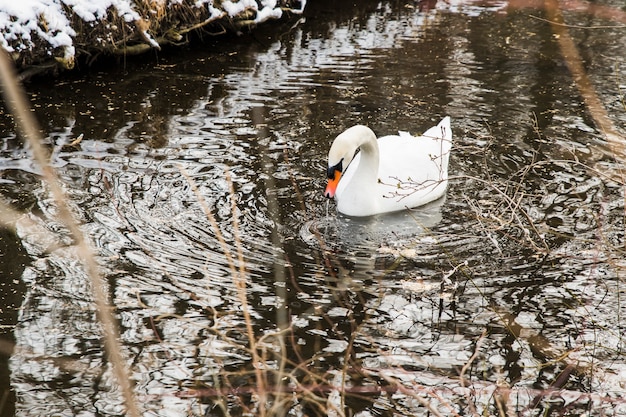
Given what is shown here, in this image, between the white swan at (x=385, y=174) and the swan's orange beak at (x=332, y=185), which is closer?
the swan's orange beak at (x=332, y=185)

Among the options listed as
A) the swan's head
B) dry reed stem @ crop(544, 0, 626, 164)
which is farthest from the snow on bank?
dry reed stem @ crop(544, 0, 626, 164)

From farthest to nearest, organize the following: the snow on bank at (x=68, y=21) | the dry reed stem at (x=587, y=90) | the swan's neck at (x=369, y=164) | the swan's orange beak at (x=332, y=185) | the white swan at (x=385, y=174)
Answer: the snow on bank at (x=68, y=21) → the dry reed stem at (x=587, y=90) → the swan's neck at (x=369, y=164) → the white swan at (x=385, y=174) → the swan's orange beak at (x=332, y=185)

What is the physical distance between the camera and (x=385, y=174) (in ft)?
22.6

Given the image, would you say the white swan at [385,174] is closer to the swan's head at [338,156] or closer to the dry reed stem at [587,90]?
the swan's head at [338,156]

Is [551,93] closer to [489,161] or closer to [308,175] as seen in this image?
[489,161]

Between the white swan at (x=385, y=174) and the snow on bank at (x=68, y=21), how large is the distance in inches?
175

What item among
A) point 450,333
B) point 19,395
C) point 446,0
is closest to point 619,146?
point 450,333

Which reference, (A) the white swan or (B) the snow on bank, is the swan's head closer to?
(A) the white swan

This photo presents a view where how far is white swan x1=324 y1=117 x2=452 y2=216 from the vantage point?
6.54 meters

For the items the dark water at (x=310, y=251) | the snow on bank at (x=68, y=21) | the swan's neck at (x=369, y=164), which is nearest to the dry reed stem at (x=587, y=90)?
the dark water at (x=310, y=251)

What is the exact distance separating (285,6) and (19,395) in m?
9.85

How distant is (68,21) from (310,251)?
548cm

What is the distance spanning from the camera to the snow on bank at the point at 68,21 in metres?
9.38

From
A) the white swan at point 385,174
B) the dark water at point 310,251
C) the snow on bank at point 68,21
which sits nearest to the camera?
the dark water at point 310,251
